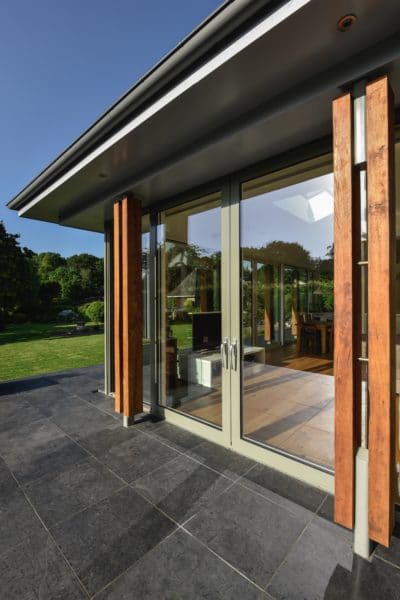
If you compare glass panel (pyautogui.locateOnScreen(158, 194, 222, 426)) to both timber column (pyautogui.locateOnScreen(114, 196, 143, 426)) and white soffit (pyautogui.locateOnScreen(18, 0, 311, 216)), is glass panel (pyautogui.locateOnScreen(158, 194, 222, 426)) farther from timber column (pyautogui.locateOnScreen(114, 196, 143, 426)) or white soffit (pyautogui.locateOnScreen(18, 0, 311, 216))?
white soffit (pyautogui.locateOnScreen(18, 0, 311, 216))

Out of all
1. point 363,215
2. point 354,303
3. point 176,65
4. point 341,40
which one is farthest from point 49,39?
point 354,303

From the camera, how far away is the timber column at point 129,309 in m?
3.33

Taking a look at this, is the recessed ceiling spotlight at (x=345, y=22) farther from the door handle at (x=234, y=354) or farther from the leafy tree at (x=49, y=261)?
the leafy tree at (x=49, y=261)

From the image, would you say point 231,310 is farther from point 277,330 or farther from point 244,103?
point 277,330

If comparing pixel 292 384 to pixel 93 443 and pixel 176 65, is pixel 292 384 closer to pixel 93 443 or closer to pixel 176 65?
pixel 93 443

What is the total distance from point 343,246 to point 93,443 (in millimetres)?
2984

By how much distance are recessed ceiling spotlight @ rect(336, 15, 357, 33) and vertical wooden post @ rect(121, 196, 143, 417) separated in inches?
98.6

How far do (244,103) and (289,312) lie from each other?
14.7 ft

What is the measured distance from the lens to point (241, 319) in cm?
272

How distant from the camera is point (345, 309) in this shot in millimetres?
1635

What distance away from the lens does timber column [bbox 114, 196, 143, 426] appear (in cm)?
333

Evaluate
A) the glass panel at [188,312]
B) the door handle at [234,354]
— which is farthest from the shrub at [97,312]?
the door handle at [234,354]

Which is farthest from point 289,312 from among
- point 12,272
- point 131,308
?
point 12,272

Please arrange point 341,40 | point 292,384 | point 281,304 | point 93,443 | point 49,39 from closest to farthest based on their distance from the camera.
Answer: point 341,40 → point 93,443 → point 49,39 → point 292,384 → point 281,304
